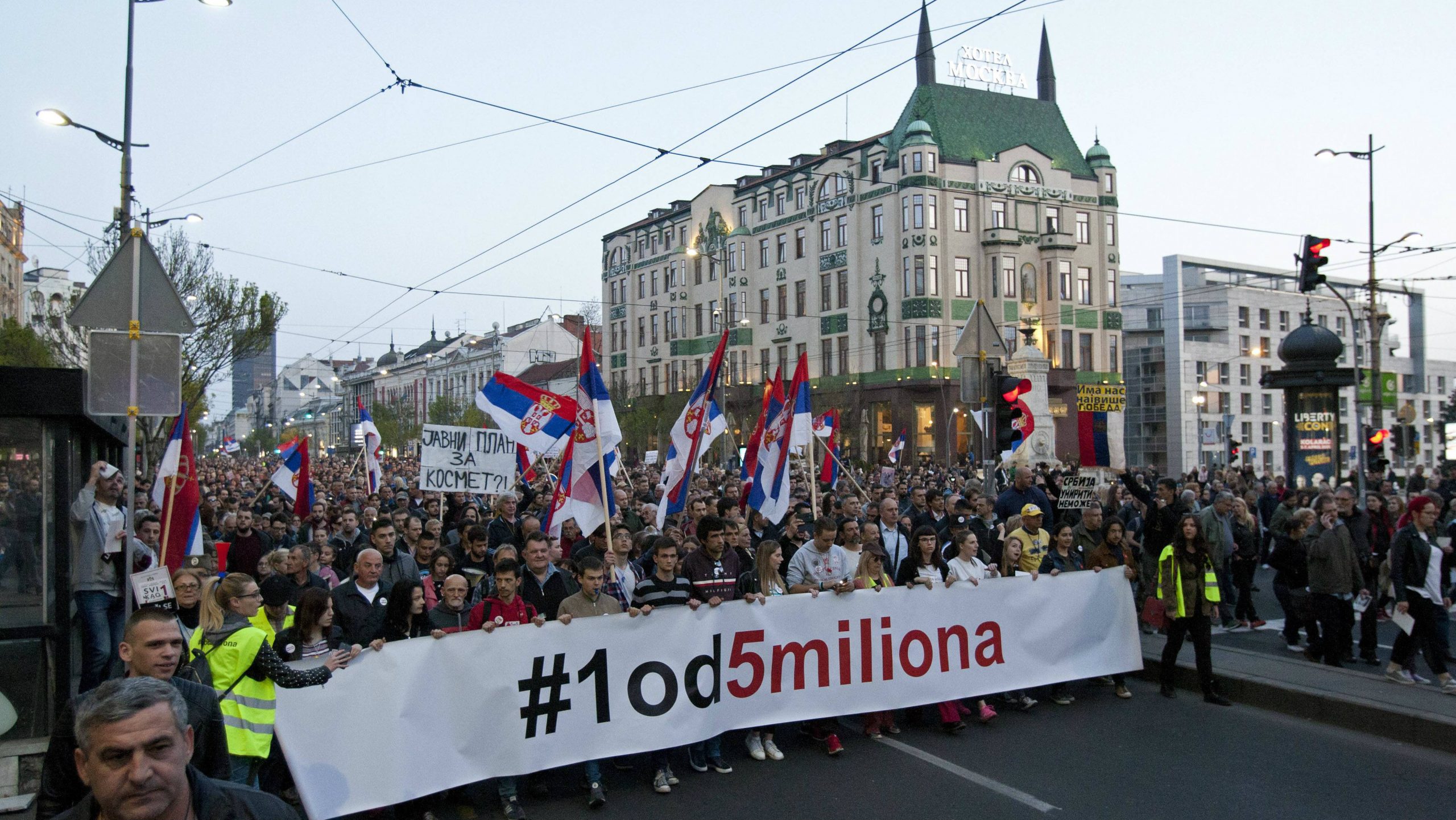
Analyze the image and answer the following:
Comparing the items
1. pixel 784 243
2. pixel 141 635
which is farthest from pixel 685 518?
pixel 784 243

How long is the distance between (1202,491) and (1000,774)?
14.3 meters

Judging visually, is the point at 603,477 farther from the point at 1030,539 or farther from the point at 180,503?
the point at 180,503

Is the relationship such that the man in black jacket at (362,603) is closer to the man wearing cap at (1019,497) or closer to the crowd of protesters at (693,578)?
the crowd of protesters at (693,578)

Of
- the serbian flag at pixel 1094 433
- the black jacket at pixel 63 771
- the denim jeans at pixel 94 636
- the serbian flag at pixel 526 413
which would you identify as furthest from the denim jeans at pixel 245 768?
the serbian flag at pixel 1094 433

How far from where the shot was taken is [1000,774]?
7.07 m

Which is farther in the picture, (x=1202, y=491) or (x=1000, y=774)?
(x=1202, y=491)

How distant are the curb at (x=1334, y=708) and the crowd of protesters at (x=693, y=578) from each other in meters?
0.27

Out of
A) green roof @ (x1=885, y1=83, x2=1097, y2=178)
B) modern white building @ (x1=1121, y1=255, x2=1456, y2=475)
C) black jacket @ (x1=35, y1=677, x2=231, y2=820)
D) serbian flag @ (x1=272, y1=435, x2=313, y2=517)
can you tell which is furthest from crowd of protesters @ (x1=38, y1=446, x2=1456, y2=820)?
modern white building @ (x1=1121, y1=255, x2=1456, y2=475)

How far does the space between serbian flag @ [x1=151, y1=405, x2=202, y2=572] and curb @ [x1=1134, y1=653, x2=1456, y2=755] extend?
9390 millimetres

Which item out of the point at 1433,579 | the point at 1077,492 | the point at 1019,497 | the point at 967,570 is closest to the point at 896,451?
the point at 1019,497

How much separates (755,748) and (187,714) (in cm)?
525

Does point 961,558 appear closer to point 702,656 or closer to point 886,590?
point 886,590

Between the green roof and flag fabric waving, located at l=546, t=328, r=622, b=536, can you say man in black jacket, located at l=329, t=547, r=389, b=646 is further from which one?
the green roof

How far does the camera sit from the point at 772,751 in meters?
7.61
